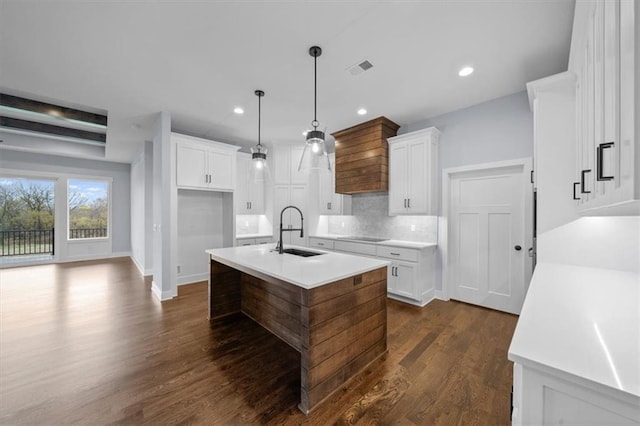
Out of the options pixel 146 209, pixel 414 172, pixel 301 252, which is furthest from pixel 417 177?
A: pixel 146 209

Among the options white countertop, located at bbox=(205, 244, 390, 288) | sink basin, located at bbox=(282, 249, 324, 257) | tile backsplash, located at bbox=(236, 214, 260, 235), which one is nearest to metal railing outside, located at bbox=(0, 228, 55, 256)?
tile backsplash, located at bbox=(236, 214, 260, 235)

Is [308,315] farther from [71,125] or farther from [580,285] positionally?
[71,125]

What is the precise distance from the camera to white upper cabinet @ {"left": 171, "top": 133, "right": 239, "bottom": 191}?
416cm

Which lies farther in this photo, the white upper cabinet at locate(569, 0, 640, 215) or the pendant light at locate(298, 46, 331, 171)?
the pendant light at locate(298, 46, 331, 171)

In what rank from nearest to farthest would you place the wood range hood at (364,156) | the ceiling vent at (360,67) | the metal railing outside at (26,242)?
the ceiling vent at (360,67) → the wood range hood at (364,156) → the metal railing outside at (26,242)

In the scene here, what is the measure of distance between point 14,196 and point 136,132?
14.9ft

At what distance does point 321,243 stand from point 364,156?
1.86 metres

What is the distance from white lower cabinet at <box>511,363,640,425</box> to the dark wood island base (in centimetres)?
117

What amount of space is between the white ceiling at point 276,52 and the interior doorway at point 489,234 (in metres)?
1.12

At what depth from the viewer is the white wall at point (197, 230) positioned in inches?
188

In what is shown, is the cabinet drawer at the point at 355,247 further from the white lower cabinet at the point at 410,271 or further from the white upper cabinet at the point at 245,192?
the white upper cabinet at the point at 245,192

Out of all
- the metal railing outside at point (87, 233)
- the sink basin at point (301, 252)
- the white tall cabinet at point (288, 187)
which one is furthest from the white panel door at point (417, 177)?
the metal railing outside at point (87, 233)

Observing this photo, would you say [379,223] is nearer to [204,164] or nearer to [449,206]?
[449,206]

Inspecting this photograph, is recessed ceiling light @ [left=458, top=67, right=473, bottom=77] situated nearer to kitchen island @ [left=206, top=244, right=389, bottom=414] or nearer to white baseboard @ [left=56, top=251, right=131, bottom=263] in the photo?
kitchen island @ [left=206, top=244, right=389, bottom=414]
